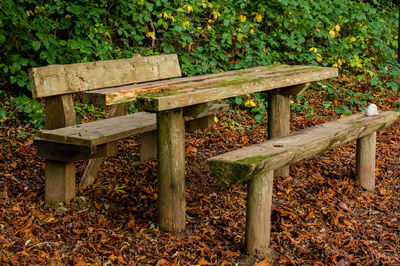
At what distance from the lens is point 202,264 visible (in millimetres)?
2852

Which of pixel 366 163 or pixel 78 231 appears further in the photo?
pixel 366 163

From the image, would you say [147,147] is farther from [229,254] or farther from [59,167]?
[229,254]

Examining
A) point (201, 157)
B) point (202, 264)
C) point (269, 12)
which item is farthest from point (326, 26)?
point (202, 264)

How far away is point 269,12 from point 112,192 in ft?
14.8

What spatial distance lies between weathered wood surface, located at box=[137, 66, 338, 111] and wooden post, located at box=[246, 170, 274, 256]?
594 millimetres

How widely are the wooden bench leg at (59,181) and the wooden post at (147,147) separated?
0.87 meters

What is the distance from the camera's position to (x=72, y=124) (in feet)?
11.7

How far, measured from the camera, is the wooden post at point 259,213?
9.62ft

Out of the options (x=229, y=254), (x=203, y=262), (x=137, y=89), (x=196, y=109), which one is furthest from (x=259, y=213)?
(x=137, y=89)

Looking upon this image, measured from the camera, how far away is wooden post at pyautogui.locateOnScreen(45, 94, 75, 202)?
3.42 m

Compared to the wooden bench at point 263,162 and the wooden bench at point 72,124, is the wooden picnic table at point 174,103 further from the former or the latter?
the wooden bench at point 263,162

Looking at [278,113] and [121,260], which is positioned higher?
[278,113]

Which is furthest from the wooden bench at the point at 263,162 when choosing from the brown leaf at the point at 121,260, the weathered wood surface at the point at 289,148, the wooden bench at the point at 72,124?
the brown leaf at the point at 121,260

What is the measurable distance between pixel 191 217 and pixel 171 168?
54cm
